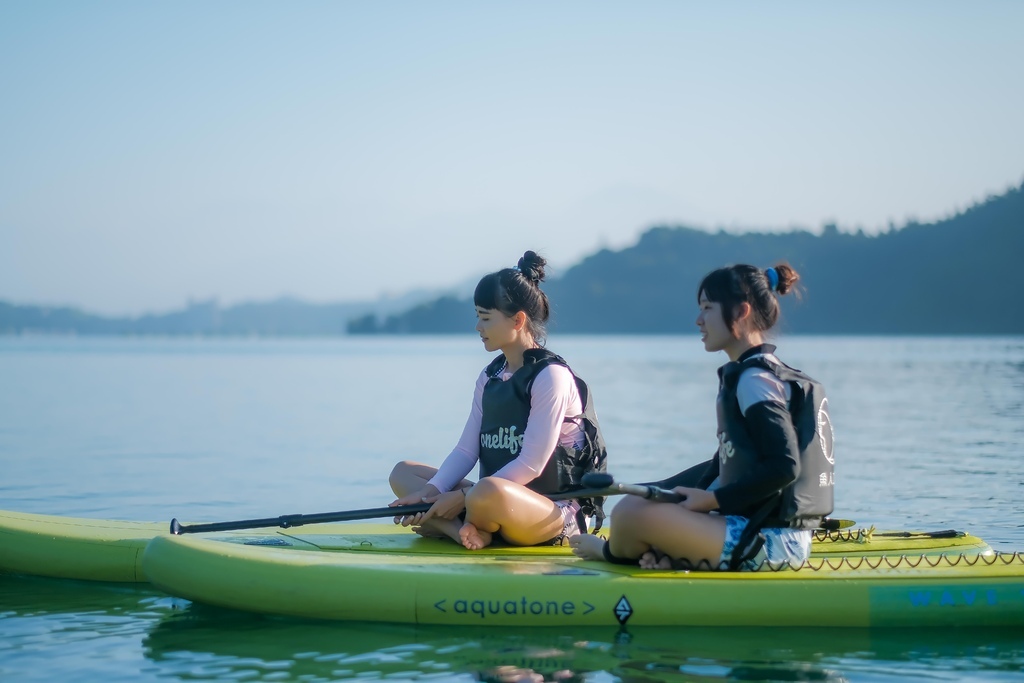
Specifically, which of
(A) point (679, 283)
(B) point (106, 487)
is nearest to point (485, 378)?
(B) point (106, 487)

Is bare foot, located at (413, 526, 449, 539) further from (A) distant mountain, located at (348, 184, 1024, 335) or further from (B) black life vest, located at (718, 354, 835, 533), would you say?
(A) distant mountain, located at (348, 184, 1024, 335)

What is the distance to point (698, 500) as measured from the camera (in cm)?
481

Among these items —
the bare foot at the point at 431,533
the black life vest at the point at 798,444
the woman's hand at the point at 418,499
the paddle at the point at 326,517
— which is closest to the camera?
the black life vest at the point at 798,444

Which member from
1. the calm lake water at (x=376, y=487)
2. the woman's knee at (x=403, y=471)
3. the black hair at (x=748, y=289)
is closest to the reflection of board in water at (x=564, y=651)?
the calm lake water at (x=376, y=487)

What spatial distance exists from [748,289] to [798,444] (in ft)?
2.23

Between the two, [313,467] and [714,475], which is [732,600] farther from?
[313,467]

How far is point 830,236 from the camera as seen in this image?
337 feet

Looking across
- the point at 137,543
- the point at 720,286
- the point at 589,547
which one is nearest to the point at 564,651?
the point at 589,547

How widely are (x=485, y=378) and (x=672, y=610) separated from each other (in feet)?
5.63

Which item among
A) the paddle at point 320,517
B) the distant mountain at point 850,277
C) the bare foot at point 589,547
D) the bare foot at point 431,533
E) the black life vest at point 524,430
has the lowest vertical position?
the bare foot at point 431,533

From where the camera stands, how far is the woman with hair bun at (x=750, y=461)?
4.51 m

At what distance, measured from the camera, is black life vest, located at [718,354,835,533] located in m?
4.61

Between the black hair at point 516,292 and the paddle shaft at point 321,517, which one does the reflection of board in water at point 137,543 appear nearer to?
the paddle shaft at point 321,517

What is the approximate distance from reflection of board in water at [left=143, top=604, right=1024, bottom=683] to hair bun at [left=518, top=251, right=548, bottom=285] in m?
1.78
